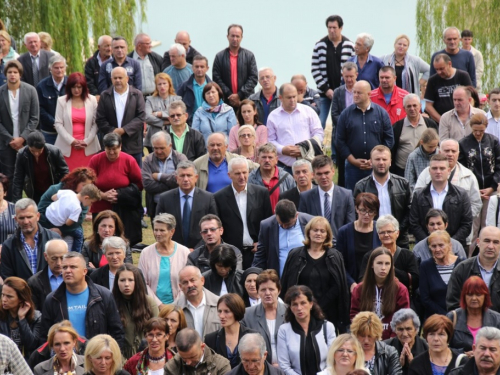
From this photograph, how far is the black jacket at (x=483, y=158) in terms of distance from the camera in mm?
15242

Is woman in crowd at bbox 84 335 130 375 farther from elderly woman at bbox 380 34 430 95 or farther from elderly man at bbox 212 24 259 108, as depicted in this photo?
elderly woman at bbox 380 34 430 95

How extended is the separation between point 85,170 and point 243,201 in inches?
79.0

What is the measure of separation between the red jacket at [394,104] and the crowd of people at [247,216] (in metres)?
0.03

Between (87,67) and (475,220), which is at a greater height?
(87,67)

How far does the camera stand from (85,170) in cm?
1430

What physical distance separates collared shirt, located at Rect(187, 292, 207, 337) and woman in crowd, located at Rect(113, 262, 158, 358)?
400 mm

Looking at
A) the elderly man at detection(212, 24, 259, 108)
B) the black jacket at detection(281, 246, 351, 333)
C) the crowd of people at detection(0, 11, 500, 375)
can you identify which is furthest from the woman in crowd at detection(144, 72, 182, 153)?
the black jacket at detection(281, 246, 351, 333)

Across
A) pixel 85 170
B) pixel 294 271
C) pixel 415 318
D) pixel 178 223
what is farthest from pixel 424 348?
pixel 85 170

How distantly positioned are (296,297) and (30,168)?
548cm

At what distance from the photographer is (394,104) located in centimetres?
1688

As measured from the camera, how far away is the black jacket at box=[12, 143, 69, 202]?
15648 millimetres

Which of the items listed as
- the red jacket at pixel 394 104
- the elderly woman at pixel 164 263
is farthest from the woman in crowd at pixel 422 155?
the elderly woman at pixel 164 263

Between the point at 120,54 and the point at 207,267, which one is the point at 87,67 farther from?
the point at 207,267

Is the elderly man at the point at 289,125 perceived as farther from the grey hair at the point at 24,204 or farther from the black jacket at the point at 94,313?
the black jacket at the point at 94,313
